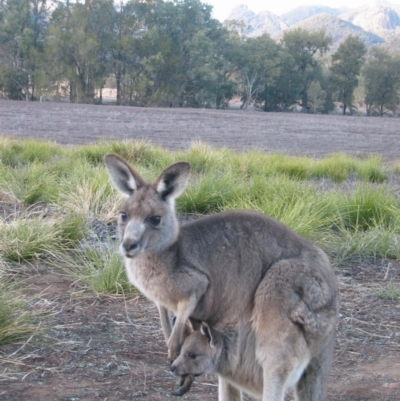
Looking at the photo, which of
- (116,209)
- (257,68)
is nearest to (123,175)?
(116,209)

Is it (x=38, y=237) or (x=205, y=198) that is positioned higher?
(x=205, y=198)

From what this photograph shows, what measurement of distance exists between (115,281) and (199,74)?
4354cm

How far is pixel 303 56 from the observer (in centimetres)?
5341

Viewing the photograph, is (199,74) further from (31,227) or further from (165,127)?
(31,227)

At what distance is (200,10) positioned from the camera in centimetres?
5056

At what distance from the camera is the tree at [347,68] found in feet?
170

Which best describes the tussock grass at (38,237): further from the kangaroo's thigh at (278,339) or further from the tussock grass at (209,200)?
the kangaroo's thigh at (278,339)

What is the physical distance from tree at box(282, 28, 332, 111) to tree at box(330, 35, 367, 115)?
1449 millimetres

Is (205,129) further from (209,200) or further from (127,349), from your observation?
(127,349)

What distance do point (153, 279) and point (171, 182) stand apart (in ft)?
2.02

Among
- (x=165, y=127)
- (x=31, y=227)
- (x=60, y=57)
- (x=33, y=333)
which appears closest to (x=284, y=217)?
(x=31, y=227)

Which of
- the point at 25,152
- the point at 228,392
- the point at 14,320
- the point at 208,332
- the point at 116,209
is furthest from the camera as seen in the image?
the point at 25,152

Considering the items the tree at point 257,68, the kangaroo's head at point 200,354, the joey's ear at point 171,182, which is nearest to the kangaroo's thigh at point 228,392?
the kangaroo's head at point 200,354

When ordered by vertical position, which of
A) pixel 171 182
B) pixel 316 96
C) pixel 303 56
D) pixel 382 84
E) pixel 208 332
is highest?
pixel 303 56
